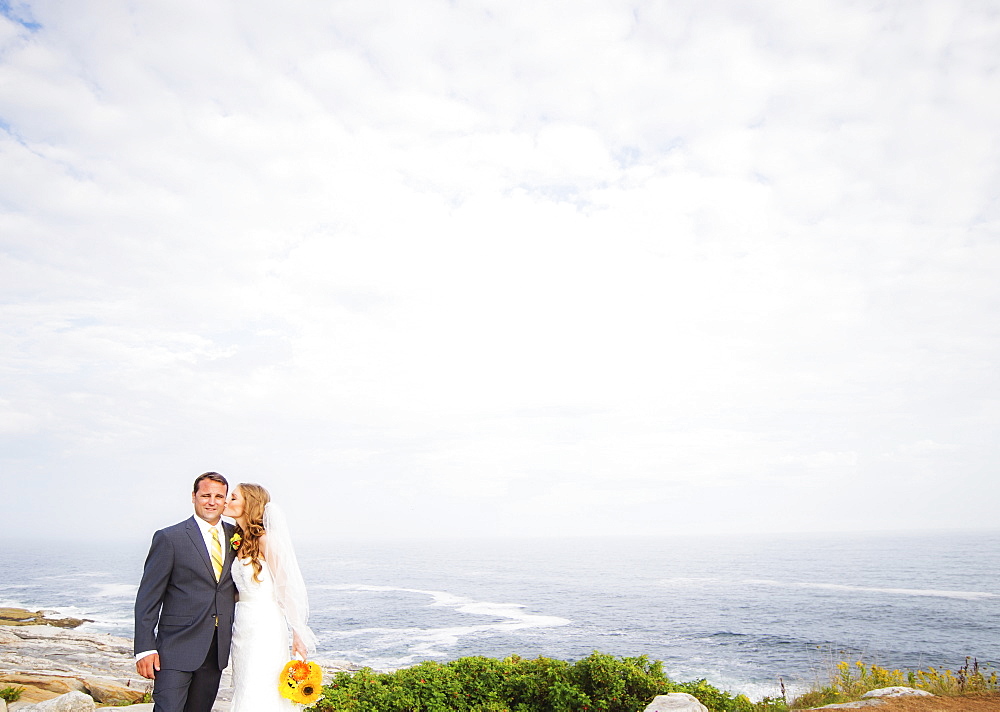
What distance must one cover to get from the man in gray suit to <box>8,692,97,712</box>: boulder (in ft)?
17.0

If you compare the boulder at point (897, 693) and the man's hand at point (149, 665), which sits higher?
the man's hand at point (149, 665)

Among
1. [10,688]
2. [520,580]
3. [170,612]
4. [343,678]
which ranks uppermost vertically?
[170,612]

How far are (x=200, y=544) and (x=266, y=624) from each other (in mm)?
980

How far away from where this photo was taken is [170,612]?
18.3 ft

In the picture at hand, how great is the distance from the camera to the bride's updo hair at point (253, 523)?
5.97 metres

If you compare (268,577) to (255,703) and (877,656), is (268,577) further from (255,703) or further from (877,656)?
(877,656)

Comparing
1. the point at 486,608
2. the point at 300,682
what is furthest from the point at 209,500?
the point at 486,608

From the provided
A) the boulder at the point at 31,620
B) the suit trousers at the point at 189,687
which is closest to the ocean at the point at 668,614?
the boulder at the point at 31,620

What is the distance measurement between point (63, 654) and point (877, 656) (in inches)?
1681

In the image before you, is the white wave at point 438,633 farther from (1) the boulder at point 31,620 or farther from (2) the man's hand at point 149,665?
(2) the man's hand at point 149,665

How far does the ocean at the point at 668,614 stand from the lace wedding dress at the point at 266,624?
21148 mm

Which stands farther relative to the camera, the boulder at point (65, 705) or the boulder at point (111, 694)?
the boulder at point (111, 694)

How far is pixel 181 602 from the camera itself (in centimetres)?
562

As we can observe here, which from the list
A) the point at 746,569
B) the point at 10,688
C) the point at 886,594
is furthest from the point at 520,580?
the point at 10,688
